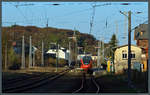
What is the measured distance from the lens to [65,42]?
70.2 meters

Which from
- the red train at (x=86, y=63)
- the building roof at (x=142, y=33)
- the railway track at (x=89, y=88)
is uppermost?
the building roof at (x=142, y=33)

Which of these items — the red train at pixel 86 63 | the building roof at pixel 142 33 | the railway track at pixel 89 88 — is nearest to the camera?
the railway track at pixel 89 88

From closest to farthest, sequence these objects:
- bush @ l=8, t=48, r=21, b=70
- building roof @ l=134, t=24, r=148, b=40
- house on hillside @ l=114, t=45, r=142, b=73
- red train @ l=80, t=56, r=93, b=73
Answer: house on hillside @ l=114, t=45, r=142, b=73
red train @ l=80, t=56, r=93, b=73
bush @ l=8, t=48, r=21, b=70
building roof @ l=134, t=24, r=148, b=40

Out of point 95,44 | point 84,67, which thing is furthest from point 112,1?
point 95,44

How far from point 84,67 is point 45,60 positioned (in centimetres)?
2156

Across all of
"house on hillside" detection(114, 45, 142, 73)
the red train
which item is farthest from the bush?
"house on hillside" detection(114, 45, 142, 73)

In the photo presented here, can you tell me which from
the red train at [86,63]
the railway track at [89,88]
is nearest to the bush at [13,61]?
the red train at [86,63]

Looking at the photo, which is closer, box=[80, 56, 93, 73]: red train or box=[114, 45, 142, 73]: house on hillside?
box=[114, 45, 142, 73]: house on hillside

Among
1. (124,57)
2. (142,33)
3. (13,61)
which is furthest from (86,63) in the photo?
(142,33)

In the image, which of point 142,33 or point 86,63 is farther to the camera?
point 142,33

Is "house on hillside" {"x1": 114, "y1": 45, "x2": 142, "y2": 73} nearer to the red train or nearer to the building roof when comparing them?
the red train

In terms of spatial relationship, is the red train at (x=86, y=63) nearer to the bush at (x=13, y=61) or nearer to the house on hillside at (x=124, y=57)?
the house on hillside at (x=124, y=57)

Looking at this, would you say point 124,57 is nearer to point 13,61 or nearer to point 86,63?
point 86,63

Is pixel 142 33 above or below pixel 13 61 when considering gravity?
above
